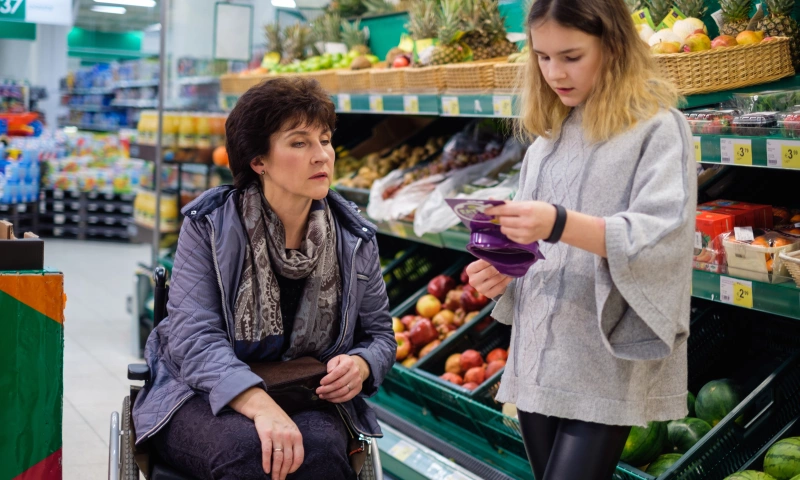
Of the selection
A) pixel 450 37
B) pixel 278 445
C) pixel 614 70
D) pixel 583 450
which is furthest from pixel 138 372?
pixel 450 37

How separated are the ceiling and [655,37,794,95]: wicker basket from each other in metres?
12.4

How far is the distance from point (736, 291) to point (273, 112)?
1.26 meters

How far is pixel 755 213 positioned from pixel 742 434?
2.05 ft

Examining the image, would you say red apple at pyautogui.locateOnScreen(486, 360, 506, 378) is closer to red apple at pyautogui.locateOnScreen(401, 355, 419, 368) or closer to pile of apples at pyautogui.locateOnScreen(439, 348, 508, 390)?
pile of apples at pyautogui.locateOnScreen(439, 348, 508, 390)

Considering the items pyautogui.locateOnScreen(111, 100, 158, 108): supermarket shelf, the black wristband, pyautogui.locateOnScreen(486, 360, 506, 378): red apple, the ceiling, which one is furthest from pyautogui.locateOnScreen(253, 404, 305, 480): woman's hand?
pyautogui.locateOnScreen(111, 100, 158, 108): supermarket shelf

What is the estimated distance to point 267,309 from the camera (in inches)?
80.8

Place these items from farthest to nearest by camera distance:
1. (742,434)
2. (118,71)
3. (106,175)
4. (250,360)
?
(118,71)
(106,175)
(742,434)
(250,360)

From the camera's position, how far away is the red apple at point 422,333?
372 centimetres

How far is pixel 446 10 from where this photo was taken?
3785mm

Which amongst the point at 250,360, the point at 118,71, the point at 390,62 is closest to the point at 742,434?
the point at 250,360

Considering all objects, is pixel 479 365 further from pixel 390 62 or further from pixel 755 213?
pixel 390 62

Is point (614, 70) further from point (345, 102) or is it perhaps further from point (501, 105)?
point (345, 102)

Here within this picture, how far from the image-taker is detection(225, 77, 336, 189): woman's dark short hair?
2064 millimetres

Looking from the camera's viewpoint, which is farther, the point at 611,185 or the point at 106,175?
the point at 106,175
